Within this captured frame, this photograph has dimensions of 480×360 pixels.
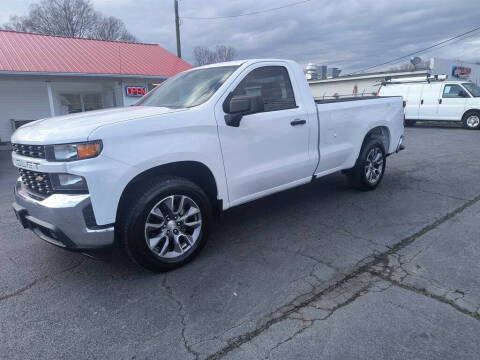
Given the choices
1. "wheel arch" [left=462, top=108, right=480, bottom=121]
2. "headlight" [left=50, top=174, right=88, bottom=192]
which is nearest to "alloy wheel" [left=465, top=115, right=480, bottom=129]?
"wheel arch" [left=462, top=108, right=480, bottom=121]

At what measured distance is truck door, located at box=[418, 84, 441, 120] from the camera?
15188 mm

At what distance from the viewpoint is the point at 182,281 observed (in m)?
3.10

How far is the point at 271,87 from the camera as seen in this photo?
4.07m

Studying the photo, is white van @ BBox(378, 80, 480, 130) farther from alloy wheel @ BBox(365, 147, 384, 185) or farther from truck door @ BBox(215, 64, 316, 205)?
truck door @ BBox(215, 64, 316, 205)

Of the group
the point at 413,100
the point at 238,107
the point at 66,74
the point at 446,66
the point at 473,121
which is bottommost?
the point at 473,121

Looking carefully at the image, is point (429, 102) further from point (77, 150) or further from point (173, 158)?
point (77, 150)

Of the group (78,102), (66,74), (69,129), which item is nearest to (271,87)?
(69,129)

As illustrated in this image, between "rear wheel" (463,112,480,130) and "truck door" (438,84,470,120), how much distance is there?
10.0 inches

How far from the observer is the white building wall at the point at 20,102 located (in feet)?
51.4

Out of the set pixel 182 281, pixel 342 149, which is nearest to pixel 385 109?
pixel 342 149

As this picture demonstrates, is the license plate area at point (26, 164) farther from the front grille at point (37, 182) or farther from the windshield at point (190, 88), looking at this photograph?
the windshield at point (190, 88)

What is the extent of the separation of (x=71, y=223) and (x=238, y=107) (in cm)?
177

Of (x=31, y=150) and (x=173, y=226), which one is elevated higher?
(x=31, y=150)

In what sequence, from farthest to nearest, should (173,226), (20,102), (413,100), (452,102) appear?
(20,102) → (413,100) → (452,102) → (173,226)
